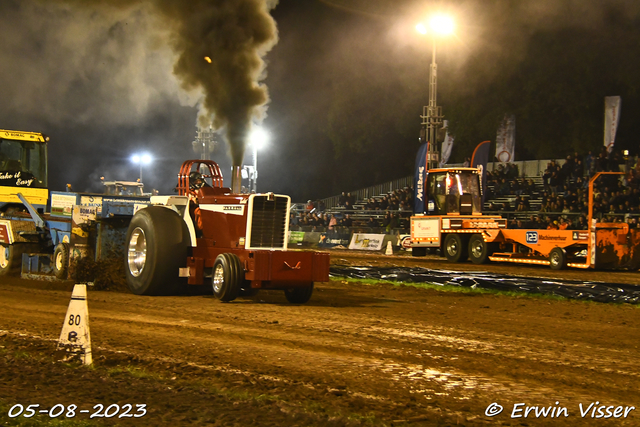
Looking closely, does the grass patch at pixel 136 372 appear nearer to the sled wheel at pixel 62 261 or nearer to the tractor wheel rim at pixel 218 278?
the tractor wheel rim at pixel 218 278

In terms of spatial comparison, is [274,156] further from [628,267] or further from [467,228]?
[628,267]

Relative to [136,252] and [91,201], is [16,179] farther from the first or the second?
[136,252]

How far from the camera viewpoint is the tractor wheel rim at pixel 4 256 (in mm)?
14859

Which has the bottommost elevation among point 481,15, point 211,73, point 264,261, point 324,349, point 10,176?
point 324,349

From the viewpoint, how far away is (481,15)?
90.7ft

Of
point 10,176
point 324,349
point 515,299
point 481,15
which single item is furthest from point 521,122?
point 324,349

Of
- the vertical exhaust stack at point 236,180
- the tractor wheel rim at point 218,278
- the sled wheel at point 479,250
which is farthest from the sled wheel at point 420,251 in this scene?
the tractor wheel rim at point 218,278

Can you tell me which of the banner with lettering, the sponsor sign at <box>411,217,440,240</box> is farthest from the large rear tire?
the banner with lettering

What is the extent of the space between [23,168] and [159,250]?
278 inches

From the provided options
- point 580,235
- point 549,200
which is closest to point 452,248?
point 549,200

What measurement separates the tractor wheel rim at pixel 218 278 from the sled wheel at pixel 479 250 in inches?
495

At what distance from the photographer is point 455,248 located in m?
23.0

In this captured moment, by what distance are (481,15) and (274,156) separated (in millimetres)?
28388

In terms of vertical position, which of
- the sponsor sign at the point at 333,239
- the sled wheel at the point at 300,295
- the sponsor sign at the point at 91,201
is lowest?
the sled wheel at the point at 300,295
